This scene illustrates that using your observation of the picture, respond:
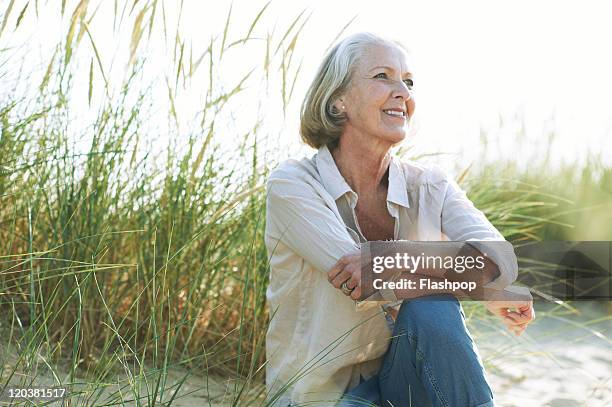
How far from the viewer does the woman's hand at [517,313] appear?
1.90m

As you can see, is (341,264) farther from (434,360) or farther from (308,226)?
(434,360)

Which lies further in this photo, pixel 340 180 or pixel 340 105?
pixel 340 105

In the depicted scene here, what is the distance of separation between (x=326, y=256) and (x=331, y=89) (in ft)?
1.67

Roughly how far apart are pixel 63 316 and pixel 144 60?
82 centimetres

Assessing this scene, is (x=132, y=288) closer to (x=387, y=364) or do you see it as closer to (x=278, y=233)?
(x=278, y=233)

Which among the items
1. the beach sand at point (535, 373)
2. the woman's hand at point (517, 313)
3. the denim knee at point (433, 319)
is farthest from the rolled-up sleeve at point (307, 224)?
the beach sand at point (535, 373)

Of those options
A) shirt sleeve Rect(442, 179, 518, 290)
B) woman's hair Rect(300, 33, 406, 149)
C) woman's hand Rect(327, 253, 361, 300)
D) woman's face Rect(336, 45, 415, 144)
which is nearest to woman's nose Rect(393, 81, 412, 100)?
woman's face Rect(336, 45, 415, 144)

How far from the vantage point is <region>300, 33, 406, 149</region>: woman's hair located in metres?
2.11

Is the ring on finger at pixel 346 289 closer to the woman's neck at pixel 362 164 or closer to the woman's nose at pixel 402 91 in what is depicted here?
the woman's neck at pixel 362 164

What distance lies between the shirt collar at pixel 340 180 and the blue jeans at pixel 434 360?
325mm

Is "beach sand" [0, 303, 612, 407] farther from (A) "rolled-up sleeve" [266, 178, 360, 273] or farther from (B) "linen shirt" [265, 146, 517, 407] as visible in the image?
(A) "rolled-up sleeve" [266, 178, 360, 273]

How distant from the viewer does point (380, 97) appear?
2045 mm

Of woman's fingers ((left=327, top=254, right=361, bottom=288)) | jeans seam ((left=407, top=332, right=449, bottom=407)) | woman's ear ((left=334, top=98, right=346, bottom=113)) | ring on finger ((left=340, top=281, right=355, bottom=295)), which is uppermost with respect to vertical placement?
woman's ear ((left=334, top=98, right=346, bottom=113))

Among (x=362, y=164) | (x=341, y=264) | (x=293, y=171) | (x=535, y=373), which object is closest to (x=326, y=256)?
(x=341, y=264)
